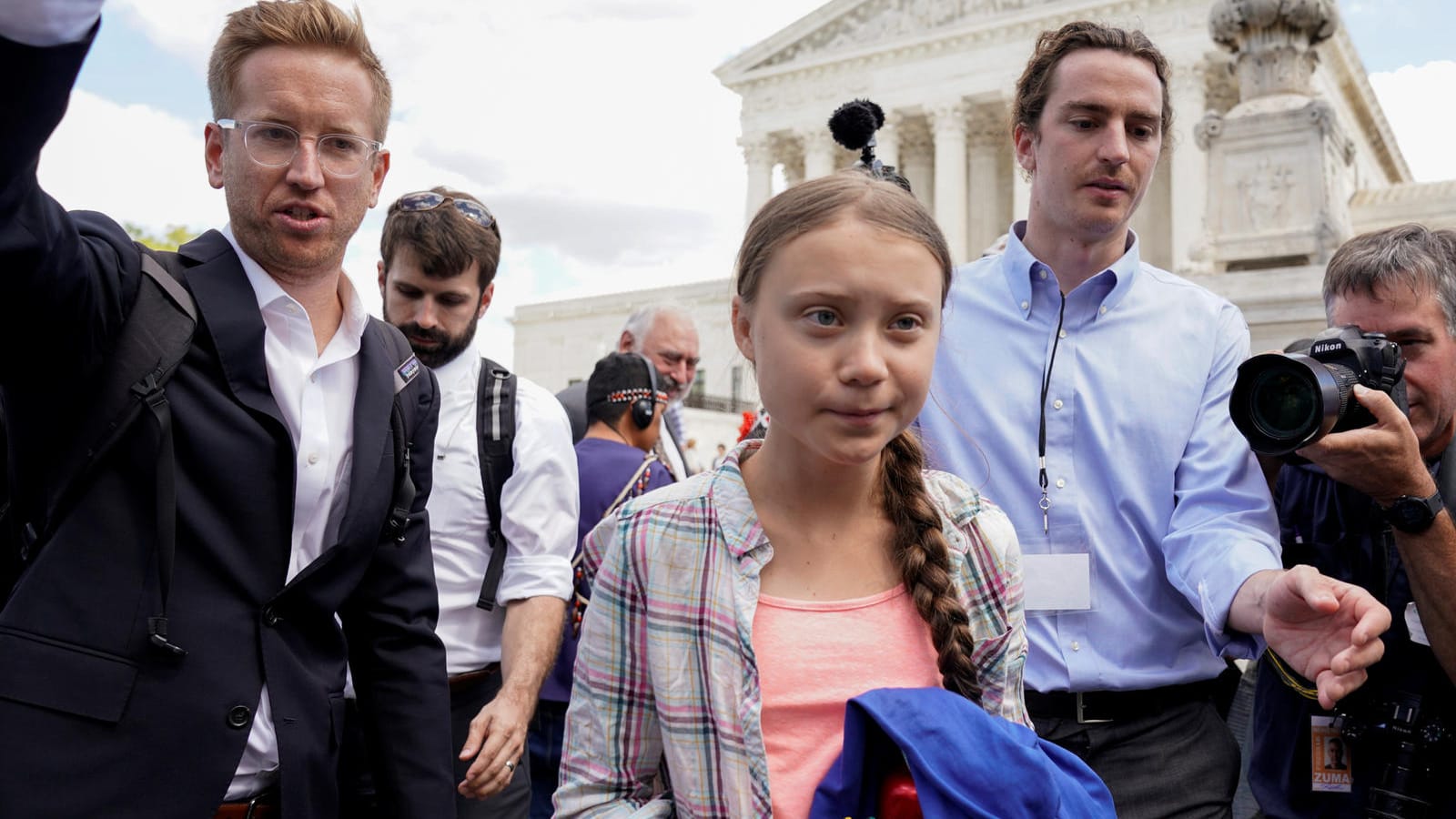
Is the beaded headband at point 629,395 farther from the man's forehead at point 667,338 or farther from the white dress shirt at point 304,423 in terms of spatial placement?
the white dress shirt at point 304,423

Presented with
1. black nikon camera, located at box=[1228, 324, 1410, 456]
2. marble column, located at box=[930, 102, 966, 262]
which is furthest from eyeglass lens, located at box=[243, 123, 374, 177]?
marble column, located at box=[930, 102, 966, 262]

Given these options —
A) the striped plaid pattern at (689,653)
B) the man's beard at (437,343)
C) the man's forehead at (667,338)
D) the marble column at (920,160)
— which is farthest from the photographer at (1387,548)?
the marble column at (920,160)

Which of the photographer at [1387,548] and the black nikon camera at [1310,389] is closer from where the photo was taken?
the black nikon camera at [1310,389]

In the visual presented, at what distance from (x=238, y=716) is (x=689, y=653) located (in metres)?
0.84

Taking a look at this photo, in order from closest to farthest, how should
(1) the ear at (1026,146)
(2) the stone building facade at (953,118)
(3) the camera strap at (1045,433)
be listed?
1. (3) the camera strap at (1045,433)
2. (1) the ear at (1026,146)
3. (2) the stone building facade at (953,118)

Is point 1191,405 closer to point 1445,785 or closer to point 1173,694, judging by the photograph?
point 1173,694

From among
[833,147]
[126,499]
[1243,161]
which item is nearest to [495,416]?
[126,499]

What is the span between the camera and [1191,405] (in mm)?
2775

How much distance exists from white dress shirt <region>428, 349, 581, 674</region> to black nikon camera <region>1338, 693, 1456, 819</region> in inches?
83.0

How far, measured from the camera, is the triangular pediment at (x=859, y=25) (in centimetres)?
4399

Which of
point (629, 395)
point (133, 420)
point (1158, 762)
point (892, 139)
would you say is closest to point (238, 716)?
point (133, 420)

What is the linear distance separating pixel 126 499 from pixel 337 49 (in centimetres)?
97

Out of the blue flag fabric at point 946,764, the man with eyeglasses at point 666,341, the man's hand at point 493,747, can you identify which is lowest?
the man's hand at point 493,747

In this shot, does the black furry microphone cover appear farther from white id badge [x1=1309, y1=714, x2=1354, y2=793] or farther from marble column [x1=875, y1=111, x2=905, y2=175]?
marble column [x1=875, y1=111, x2=905, y2=175]
